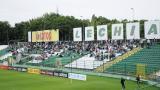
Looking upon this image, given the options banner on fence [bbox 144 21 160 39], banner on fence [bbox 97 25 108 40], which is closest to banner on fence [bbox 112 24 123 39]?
banner on fence [bbox 97 25 108 40]

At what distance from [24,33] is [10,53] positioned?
26.1 m

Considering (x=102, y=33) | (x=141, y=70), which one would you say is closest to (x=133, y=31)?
(x=102, y=33)

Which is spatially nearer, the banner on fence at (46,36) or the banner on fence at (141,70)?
the banner on fence at (141,70)

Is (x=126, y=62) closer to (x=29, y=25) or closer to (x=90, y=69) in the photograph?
(x=90, y=69)

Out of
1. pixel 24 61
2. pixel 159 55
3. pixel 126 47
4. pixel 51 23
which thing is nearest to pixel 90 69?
pixel 126 47

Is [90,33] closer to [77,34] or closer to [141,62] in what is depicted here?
[77,34]

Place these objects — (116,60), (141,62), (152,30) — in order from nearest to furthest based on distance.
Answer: (141,62), (152,30), (116,60)

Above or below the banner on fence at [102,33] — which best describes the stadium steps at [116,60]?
below

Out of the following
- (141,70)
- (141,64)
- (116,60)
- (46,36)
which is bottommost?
(141,70)

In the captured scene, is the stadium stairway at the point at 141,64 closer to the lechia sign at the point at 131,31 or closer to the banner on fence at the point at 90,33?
the lechia sign at the point at 131,31

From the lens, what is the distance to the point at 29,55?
2815 inches

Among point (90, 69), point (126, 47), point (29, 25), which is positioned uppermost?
point (29, 25)

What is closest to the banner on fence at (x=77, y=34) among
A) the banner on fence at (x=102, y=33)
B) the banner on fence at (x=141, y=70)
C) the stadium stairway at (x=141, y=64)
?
the banner on fence at (x=102, y=33)

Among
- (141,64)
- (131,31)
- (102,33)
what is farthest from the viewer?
(102,33)
